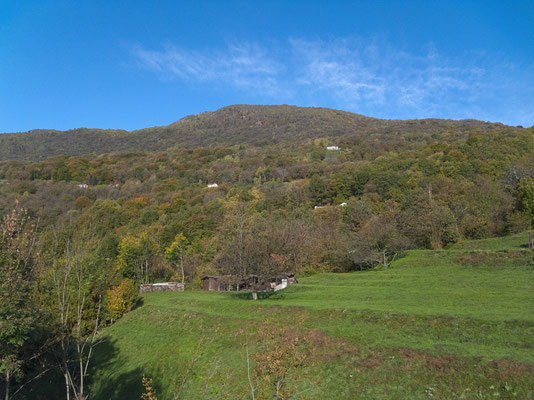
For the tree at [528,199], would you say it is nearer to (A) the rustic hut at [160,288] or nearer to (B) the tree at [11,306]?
(A) the rustic hut at [160,288]

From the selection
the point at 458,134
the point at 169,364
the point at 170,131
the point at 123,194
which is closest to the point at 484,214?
the point at 169,364

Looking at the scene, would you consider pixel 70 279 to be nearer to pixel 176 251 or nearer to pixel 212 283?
pixel 212 283

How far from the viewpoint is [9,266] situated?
12.0 metres

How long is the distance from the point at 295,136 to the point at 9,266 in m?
152

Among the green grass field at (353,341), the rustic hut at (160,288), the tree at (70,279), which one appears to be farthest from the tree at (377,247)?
the tree at (70,279)

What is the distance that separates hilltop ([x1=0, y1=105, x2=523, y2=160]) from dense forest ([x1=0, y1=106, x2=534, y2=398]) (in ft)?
8.00

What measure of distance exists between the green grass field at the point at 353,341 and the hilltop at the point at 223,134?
359 ft

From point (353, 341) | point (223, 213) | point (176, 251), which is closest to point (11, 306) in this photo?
point (353, 341)

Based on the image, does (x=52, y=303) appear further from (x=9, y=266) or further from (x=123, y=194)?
(x=123, y=194)

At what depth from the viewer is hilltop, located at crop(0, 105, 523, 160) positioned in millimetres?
150250

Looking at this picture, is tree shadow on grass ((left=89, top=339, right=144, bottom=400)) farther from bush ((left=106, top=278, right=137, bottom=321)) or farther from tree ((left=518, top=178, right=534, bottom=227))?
tree ((left=518, top=178, right=534, bottom=227))

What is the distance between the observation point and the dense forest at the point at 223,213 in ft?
42.7

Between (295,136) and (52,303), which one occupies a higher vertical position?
(295,136)

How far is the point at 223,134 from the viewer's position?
589 ft
